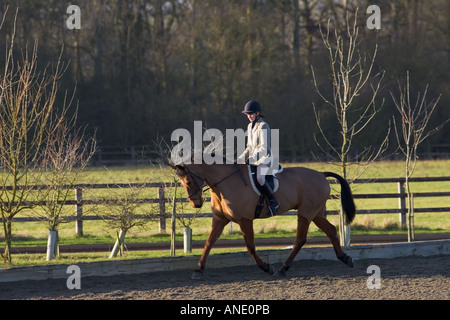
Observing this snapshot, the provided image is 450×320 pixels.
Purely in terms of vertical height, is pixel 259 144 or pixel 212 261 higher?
pixel 259 144

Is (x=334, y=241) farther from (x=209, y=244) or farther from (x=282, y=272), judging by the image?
(x=209, y=244)

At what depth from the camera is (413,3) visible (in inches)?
1348

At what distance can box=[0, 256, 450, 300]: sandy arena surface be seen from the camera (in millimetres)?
6973

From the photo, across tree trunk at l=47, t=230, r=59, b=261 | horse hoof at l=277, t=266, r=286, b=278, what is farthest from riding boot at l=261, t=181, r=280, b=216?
tree trunk at l=47, t=230, r=59, b=261

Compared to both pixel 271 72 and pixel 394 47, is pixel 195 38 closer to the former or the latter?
pixel 271 72

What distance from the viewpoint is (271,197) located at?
826 cm

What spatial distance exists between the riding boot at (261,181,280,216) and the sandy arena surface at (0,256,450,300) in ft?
3.00

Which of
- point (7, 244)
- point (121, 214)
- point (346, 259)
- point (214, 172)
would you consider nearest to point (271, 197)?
point (214, 172)

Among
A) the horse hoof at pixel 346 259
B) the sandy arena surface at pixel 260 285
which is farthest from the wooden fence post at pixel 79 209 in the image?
the horse hoof at pixel 346 259

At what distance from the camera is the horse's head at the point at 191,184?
789cm

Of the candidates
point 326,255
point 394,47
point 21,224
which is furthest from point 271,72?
point 326,255

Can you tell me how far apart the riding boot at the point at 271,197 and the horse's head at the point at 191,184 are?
89 cm

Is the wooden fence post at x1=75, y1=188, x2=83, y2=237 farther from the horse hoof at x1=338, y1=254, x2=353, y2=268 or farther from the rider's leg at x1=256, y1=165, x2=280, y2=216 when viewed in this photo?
the horse hoof at x1=338, y1=254, x2=353, y2=268

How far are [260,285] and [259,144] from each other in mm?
1854
